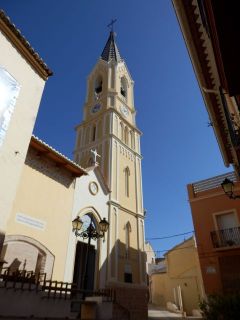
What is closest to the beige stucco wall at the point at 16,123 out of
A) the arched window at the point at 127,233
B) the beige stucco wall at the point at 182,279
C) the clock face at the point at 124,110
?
the arched window at the point at 127,233

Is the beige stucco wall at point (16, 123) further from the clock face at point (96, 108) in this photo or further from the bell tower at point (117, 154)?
the clock face at point (96, 108)

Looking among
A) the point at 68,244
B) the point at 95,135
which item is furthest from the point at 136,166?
the point at 68,244

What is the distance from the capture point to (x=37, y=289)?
842 centimetres

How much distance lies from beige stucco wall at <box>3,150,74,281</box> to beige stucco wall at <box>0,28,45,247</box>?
414 cm

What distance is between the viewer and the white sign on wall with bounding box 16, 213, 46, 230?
1148 cm

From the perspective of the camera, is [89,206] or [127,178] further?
[127,178]

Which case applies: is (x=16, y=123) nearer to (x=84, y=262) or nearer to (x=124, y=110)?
(x=84, y=262)

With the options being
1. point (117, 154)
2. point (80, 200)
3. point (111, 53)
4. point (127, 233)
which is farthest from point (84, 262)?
point (111, 53)

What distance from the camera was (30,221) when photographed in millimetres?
11859

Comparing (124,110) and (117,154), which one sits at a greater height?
(124,110)

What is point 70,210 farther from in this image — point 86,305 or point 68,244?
point 86,305

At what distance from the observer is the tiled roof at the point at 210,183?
16141mm

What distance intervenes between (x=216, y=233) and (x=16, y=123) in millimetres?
11700

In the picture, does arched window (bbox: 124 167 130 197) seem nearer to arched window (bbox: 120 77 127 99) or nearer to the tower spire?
arched window (bbox: 120 77 127 99)
